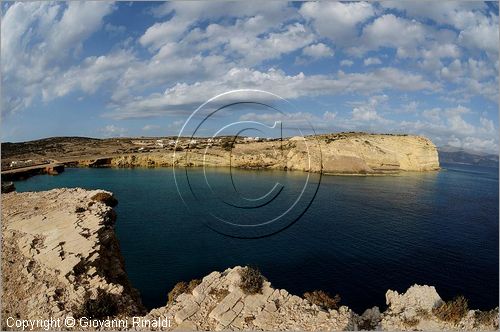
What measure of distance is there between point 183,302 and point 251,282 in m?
2.88

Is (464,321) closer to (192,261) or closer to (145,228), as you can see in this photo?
(192,261)

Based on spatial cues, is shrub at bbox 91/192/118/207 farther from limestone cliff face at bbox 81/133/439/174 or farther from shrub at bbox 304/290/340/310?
limestone cliff face at bbox 81/133/439/174

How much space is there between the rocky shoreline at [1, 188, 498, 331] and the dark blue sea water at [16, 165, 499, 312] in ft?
17.4

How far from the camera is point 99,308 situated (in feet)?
47.9

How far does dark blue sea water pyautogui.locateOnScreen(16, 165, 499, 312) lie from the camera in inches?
958

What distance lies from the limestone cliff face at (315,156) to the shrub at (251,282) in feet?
235

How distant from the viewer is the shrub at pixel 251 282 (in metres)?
15.4

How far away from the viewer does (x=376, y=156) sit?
309 feet

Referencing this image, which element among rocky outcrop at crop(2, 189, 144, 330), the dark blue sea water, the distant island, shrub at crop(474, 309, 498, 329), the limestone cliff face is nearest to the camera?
shrub at crop(474, 309, 498, 329)

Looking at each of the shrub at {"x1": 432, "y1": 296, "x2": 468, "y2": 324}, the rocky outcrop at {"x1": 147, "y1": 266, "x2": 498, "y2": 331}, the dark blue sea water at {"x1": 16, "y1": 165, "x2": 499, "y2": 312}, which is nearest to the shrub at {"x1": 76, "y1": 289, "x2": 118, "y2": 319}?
the rocky outcrop at {"x1": 147, "y1": 266, "x2": 498, "y2": 331}

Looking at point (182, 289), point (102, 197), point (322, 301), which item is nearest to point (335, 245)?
point (322, 301)

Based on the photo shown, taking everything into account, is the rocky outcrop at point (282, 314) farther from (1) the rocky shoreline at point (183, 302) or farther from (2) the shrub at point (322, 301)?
(2) the shrub at point (322, 301)

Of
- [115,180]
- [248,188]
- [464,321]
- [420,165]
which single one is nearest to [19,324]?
[464,321]

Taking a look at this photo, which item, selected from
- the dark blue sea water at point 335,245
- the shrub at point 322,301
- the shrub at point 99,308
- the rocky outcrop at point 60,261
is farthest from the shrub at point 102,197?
the shrub at point 322,301
